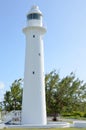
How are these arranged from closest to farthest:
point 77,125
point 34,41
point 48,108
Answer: point 77,125 < point 34,41 < point 48,108

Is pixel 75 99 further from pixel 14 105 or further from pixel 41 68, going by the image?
pixel 41 68

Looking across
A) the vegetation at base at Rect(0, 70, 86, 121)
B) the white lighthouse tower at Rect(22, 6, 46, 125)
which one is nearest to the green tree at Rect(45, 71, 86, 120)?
the vegetation at base at Rect(0, 70, 86, 121)

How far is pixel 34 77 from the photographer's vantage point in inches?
1061

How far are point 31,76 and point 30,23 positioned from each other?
537cm

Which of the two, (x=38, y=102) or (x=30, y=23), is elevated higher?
(x=30, y=23)

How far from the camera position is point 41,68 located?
27391 mm

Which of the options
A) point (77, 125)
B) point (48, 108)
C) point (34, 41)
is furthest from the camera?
point (48, 108)

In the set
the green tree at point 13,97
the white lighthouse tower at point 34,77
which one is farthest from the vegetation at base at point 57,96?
the white lighthouse tower at point 34,77

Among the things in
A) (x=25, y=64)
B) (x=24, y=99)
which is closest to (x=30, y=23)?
(x=25, y=64)

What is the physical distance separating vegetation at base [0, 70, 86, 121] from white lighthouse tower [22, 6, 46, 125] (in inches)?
469

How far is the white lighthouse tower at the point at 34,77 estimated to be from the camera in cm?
2656

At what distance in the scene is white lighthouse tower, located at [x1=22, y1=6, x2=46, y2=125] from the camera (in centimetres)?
2656

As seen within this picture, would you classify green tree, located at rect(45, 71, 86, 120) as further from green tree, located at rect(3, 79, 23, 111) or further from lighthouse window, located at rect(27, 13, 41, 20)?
lighthouse window, located at rect(27, 13, 41, 20)

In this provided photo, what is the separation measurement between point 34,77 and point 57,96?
13.1 meters
